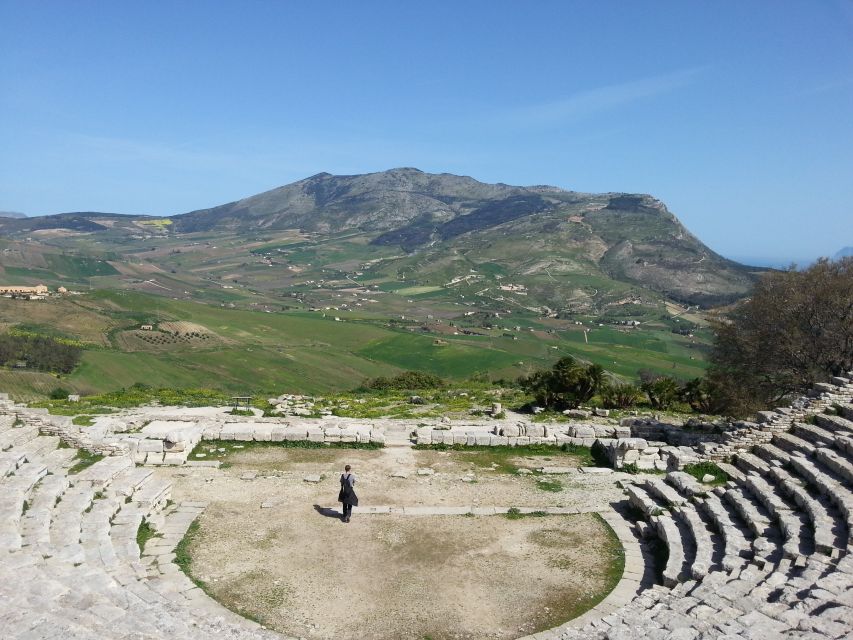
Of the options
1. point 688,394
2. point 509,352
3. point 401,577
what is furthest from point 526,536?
point 509,352

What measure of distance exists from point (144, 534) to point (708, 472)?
15.3 meters

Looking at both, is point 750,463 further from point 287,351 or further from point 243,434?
point 287,351

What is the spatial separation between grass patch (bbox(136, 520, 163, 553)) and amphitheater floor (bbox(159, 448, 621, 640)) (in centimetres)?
99

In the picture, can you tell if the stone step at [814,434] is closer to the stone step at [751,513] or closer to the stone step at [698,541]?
the stone step at [751,513]

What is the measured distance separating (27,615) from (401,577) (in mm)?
7121

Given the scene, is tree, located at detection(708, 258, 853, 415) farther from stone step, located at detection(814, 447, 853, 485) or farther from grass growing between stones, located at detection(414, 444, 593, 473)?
grass growing between stones, located at detection(414, 444, 593, 473)

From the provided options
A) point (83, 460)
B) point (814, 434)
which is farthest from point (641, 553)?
point (83, 460)

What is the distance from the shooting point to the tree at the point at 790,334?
22.4m

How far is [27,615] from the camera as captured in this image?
906 cm

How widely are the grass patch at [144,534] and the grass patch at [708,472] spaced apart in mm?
14565

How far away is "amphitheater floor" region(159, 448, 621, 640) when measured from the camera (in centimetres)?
1232

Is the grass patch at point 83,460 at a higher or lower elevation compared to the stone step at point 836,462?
lower

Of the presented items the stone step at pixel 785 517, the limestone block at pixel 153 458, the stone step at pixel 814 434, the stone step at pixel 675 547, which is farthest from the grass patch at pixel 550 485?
the limestone block at pixel 153 458

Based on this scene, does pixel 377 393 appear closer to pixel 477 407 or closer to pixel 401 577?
pixel 477 407
